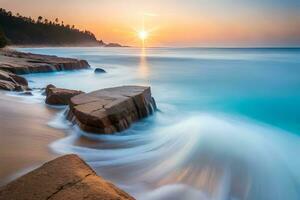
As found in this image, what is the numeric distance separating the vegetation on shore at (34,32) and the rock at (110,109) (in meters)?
82.8

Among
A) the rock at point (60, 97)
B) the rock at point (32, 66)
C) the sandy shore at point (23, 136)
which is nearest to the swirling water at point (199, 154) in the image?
the sandy shore at point (23, 136)

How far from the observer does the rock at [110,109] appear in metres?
5.75

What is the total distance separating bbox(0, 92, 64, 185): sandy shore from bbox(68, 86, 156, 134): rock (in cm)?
61

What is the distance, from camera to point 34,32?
104812 mm

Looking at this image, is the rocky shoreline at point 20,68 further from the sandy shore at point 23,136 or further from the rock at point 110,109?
the rock at point 110,109

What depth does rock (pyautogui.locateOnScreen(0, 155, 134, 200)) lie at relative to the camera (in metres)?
2.62

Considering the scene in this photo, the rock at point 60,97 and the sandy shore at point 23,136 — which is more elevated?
the rock at point 60,97

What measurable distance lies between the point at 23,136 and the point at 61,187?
3057mm

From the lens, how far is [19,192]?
8.81 feet

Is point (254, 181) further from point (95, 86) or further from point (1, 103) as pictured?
point (95, 86)

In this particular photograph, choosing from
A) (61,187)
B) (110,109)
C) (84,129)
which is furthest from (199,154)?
(61,187)

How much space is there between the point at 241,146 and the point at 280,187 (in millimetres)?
1723

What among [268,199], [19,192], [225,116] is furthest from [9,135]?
[225,116]

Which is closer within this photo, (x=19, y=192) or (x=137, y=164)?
(x=19, y=192)
